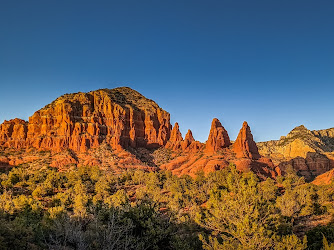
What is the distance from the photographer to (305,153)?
423ft

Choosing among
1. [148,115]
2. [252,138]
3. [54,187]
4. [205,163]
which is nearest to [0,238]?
[54,187]

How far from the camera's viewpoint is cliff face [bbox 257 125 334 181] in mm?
106375

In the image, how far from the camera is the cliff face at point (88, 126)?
10394 cm

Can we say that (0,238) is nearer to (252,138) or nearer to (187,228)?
(187,228)

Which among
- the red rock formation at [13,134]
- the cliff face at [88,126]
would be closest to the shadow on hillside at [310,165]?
the cliff face at [88,126]

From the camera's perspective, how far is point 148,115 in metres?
128

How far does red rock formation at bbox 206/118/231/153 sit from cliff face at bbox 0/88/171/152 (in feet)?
105

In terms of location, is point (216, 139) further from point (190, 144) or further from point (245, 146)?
point (190, 144)

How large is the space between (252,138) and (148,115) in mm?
53808

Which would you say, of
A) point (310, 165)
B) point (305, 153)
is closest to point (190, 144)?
point (310, 165)

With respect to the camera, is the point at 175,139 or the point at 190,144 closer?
the point at 190,144

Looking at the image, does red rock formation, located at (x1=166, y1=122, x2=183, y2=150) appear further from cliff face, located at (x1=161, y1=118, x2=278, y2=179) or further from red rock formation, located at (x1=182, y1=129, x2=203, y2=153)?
cliff face, located at (x1=161, y1=118, x2=278, y2=179)

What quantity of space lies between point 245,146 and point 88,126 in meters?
64.0

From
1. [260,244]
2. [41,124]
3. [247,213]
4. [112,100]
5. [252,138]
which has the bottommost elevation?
[260,244]
